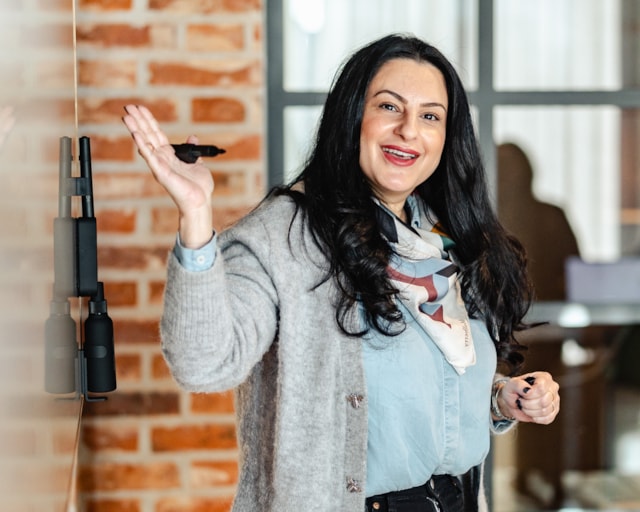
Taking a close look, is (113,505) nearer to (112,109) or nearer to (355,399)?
(112,109)

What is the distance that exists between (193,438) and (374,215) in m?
1.05

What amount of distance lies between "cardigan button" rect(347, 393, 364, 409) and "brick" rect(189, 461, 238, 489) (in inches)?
40.3

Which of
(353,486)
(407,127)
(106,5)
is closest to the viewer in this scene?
(353,486)

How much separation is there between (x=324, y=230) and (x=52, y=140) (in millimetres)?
633

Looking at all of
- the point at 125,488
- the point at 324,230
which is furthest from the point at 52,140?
the point at 125,488

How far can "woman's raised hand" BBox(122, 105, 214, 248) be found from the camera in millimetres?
1271

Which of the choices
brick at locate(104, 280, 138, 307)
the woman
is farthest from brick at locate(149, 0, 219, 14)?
the woman

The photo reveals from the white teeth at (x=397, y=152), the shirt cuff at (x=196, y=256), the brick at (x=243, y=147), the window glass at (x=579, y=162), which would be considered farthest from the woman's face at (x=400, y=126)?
the window glass at (x=579, y=162)

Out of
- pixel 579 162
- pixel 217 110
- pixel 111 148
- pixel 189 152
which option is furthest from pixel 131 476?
pixel 579 162

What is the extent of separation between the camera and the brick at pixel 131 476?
251cm

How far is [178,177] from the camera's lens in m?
1.28

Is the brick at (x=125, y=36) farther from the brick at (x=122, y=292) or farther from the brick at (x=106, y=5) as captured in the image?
the brick at (x=122, y=292)

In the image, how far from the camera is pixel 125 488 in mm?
2523

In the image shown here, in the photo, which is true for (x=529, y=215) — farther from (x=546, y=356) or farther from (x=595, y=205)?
(x=546, y=356)
